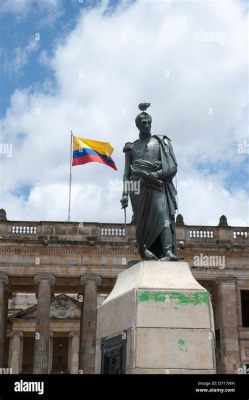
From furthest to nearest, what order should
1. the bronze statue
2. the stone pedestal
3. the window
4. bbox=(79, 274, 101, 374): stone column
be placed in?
the window < bbox=(79, 274, 101, 374): stone column < the bronze statue < the stone pedestal

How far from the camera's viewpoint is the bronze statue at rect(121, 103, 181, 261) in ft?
29.5

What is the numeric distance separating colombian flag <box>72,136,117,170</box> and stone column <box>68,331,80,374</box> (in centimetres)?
1681

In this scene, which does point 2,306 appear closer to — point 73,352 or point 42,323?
point 42,323

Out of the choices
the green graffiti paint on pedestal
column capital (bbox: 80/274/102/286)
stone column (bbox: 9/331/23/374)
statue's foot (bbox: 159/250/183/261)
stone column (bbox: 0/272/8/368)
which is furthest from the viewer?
stone column (bbox: 9/331/23/374)

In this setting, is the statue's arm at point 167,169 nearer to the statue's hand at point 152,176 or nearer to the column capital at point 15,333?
the statue's hand at point 152,176

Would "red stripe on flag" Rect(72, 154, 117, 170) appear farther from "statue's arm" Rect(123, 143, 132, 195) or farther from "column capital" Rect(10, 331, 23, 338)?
"statue's arm" Rect(123, 143, 132, 195)

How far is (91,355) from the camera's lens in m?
34.2

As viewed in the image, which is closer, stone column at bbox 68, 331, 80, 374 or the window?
the window

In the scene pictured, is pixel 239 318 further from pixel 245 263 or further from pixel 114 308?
pixel 114 308

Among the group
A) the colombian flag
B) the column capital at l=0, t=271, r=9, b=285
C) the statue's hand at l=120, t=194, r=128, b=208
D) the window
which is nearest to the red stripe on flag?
the colombian flag

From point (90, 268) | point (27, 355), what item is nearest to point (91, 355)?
point (90, 268)

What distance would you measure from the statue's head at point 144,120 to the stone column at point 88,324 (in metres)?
25.8
